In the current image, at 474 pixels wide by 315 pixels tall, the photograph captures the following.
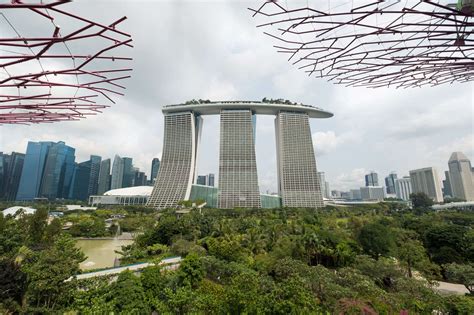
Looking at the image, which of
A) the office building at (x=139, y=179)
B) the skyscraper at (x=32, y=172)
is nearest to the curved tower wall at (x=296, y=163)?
the office building at (x=139, y=179)

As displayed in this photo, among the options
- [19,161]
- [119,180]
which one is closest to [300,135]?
[119,180]

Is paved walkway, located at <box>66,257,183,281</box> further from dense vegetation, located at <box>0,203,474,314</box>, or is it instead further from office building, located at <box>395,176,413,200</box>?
office building, located at <box>395,176,413,200</box>

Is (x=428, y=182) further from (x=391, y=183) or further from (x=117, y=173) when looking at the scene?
(x=117, y=173)

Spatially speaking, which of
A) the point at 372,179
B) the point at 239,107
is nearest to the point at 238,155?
the point at 239,107

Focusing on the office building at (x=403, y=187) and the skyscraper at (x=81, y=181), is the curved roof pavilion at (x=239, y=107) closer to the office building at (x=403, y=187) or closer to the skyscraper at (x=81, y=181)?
the skyscraper at (x=81, y=181)

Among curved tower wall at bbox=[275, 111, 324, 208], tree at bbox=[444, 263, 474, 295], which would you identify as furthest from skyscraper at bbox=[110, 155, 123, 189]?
tree at bbox=[444, 263, 474, 295]

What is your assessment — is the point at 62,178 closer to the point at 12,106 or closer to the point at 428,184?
the point at 12,106
